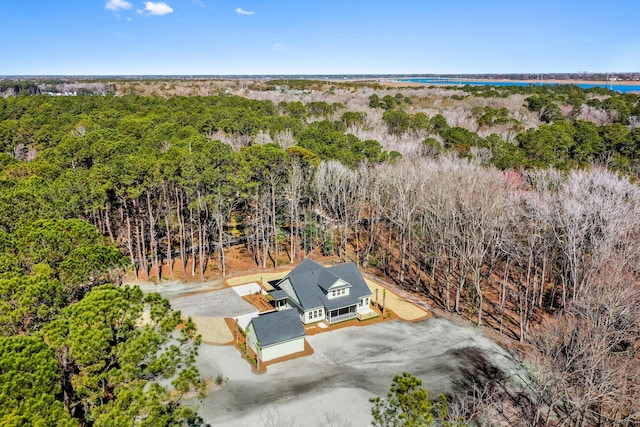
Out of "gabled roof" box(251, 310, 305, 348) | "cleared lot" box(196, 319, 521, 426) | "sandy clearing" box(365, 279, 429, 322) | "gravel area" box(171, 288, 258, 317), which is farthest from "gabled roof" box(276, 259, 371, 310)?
"gravel area" box(171, 288, 258, 317)

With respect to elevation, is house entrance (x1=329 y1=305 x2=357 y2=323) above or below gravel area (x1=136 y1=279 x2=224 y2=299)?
above

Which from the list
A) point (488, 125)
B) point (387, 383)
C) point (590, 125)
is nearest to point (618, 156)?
point (590, 125)

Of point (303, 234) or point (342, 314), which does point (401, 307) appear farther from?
point (303, 234)

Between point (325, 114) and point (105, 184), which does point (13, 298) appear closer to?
point (105, 184)

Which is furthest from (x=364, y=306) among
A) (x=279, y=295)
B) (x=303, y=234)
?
(x=303, y=234)

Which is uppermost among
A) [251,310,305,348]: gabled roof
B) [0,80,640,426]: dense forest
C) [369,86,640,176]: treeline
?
[369,86,640,176]: treeline

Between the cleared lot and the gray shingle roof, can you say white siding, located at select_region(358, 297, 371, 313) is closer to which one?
the cleared lot

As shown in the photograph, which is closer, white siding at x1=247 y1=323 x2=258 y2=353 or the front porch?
white siding at x1=247 y1=323 x2=258 y2=353
